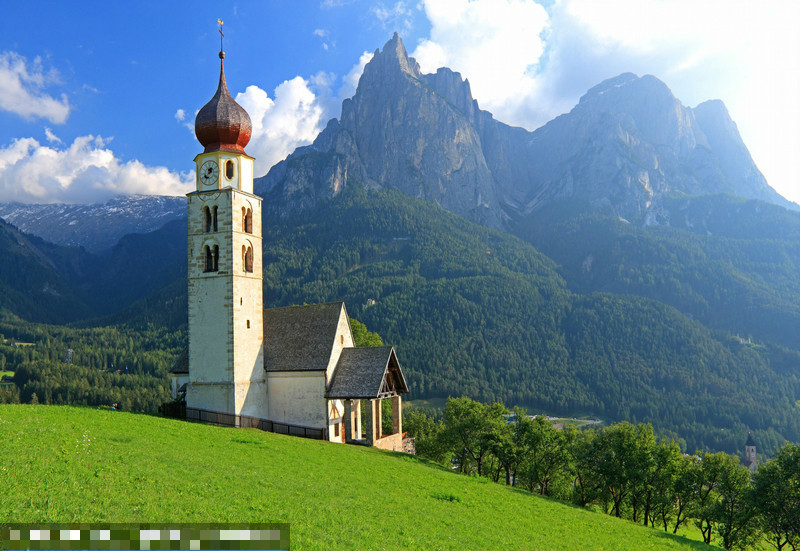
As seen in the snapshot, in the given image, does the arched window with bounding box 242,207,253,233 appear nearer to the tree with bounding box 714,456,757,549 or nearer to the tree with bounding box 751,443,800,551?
the tree with bounding box 714,456,757,549

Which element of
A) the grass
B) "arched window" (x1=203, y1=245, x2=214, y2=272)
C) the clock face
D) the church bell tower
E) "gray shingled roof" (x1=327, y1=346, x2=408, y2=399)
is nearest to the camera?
the grass

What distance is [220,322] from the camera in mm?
41625

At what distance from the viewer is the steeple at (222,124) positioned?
43.3 metres

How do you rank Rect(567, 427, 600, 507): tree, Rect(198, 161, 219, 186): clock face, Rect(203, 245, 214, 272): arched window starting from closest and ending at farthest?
Rect(567, 427, 600, 507): tree
Rect(203, 245, 214, 272): arched window
Rect(198, 161, 219, 186): clock face

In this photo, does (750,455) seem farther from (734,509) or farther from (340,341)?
(340,341)

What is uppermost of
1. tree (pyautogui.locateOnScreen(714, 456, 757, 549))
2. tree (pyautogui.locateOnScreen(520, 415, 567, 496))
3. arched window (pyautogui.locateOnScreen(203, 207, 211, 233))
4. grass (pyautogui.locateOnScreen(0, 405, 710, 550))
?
arched window (pyautogui.locateOnScreen(203, 207, 211, 233))

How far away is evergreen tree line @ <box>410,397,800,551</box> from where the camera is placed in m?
35.9

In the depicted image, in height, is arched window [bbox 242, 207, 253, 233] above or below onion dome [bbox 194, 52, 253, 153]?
below

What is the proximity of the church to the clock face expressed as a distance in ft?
0.25

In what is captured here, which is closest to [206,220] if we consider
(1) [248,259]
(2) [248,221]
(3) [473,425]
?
(2) [248,221]

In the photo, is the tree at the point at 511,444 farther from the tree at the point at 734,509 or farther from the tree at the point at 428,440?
the tree at the point at 734,509

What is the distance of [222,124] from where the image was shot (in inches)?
1700

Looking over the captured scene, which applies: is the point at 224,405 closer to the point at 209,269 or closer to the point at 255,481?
the point at 209,269

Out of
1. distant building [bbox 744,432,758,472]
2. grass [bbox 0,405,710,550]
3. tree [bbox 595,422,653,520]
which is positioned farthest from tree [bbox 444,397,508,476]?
distant building [bbox 744,432,758,472]
